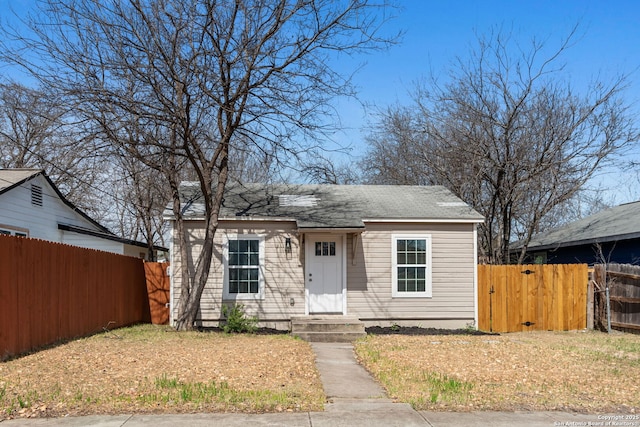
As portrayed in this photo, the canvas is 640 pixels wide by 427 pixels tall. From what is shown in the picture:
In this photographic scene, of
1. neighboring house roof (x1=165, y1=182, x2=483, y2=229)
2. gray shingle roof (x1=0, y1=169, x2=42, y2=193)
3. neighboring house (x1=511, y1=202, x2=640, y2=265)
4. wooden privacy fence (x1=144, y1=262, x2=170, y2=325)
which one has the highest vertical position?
gray shingle roof (x1=0, y1=169, x2=42, y2=193)

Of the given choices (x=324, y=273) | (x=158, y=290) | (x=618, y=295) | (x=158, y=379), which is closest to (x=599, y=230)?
(x=618, y=295)

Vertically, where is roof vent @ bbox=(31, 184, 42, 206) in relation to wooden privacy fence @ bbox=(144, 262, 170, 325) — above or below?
above

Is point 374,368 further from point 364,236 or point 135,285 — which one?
point 135,285

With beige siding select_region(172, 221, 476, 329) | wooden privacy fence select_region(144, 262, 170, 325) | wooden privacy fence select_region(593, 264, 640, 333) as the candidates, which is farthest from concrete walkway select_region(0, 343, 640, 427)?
wooden privacy fence select_region(144, 262, 170, 325)

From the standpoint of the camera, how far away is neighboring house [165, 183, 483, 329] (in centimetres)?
1406

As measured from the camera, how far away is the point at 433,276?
14.5 metres

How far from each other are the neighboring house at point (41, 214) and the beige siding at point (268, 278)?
4151 millimetres

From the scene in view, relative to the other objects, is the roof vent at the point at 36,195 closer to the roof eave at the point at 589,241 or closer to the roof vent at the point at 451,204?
the roof vent at the point at 451,204

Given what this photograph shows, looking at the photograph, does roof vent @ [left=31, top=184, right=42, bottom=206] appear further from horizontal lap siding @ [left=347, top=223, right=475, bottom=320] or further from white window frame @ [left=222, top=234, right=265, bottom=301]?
horizontal lap siding @ [left=347, top=223, right=475, bottom=320]

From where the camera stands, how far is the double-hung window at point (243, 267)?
14070 mm

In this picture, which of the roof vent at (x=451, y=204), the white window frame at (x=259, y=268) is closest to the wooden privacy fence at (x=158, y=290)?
the white window frame at (x=259, y=268)

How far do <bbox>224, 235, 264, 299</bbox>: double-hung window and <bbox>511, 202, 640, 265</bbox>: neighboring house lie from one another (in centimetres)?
938

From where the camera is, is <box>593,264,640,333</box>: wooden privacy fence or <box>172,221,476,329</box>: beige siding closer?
<box>172,221,476,329</box>: beige siding

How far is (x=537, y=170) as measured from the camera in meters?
17.3
